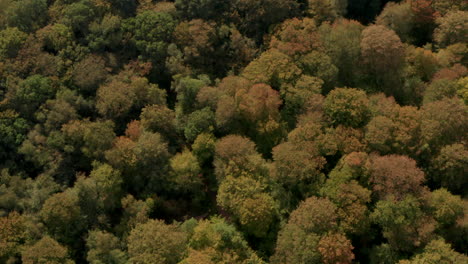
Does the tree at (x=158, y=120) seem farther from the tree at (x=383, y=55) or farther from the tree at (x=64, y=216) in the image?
the tree at (x=383, y=55)

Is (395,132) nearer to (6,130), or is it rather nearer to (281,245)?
(281,245)

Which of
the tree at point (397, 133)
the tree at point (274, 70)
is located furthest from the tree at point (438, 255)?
the tree at point (274, 70)

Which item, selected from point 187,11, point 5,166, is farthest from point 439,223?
point 5,166

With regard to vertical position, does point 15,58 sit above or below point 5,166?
above

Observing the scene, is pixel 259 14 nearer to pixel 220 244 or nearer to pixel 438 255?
pixel 220 244

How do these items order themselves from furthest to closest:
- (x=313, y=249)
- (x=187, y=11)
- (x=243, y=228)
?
1. (x=187, y=11)
2. (x=243, y=228)
3. (x=313, y=249)

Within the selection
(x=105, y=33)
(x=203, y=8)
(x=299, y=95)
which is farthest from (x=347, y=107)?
(x=105, y=33)
